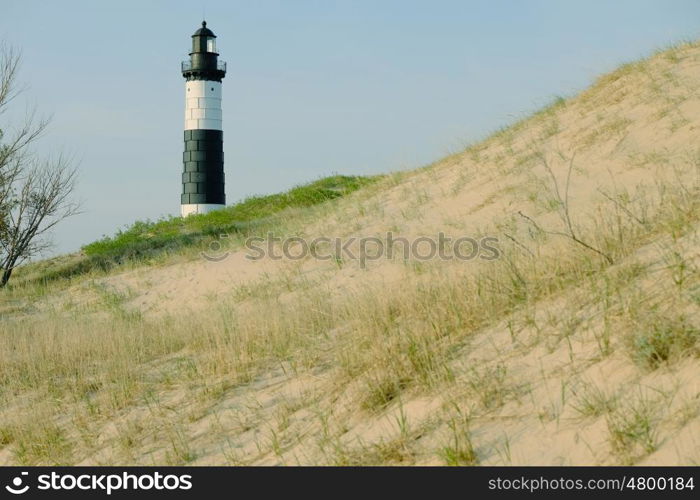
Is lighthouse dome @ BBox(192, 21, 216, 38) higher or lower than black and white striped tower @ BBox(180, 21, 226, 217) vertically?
higher

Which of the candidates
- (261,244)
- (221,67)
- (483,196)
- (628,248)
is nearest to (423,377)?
(628,248)

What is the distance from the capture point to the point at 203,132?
3291 centimetres

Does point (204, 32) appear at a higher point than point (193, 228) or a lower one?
higher

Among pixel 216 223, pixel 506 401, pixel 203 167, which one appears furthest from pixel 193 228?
pixel 506 401

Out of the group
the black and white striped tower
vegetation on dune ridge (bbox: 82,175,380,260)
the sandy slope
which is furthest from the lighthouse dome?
the sandy slope

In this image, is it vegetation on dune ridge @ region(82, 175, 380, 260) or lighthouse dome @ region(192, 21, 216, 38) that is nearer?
vegetation on dune ridge @ region(82, 175, 380, 260)

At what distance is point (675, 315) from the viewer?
4.76 metres

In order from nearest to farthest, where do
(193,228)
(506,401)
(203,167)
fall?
(506,401) → (193,228) → (203,167)

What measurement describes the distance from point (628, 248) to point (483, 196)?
27.4 feet

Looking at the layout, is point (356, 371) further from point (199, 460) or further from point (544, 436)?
point (544, 436)

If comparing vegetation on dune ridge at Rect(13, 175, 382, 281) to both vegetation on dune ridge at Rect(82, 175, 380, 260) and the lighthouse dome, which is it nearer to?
vegetation on dune ridge at Rect(82, 175, 380, 260)

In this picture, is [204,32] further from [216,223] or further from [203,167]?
[216,223]

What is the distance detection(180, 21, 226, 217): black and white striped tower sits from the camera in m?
32.9
